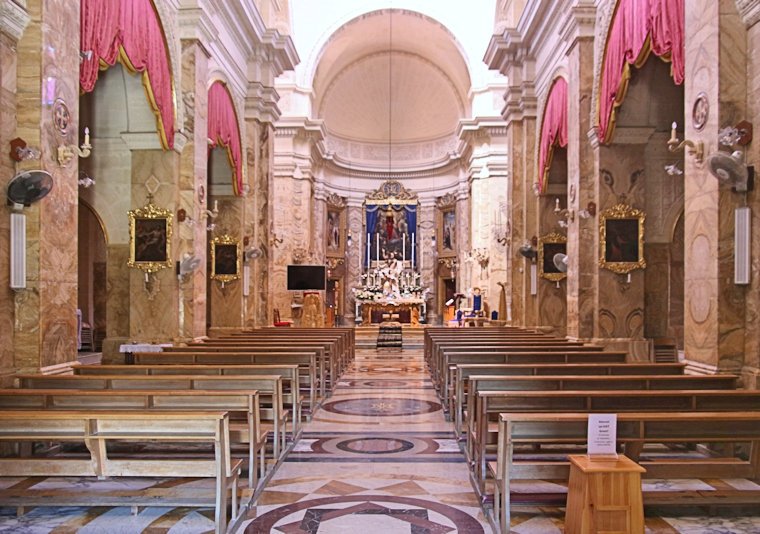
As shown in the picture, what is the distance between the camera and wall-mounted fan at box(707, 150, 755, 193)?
5.99 meters

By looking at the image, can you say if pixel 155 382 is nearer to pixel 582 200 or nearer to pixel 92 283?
pixel 582 200

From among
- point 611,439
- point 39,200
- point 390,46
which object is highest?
point 390,46

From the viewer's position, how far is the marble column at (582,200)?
10.6m

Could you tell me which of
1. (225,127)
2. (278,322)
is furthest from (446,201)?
(225,127)

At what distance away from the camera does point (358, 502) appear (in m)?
4.89

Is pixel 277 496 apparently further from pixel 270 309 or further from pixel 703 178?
pixel 270 309

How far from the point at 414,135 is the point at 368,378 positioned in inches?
751

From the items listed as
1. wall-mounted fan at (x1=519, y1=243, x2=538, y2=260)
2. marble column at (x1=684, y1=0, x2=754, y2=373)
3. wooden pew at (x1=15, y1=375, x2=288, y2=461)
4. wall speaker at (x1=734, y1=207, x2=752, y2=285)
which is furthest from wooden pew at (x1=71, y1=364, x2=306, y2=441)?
wall-mounted fan at (x1=519, y1=243, x2=538, y2=260)

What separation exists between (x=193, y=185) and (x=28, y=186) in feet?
16.7

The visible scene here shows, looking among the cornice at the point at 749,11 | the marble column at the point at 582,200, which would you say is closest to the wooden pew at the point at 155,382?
the cornice at the point at 749,11

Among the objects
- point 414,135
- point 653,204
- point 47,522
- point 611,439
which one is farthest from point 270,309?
point 414,135

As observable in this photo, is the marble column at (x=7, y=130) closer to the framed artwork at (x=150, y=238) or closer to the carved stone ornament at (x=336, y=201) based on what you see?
the framed artwork at (x=150, y=238)

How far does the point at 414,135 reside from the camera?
29484 mm

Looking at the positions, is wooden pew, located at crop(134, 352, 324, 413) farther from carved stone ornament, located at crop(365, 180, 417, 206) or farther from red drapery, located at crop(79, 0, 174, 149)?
carved stone ornament, located at crop(365, 180, 417, 206)
